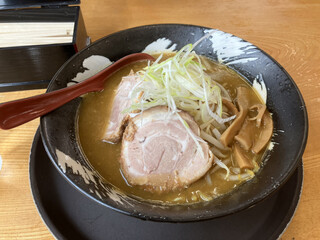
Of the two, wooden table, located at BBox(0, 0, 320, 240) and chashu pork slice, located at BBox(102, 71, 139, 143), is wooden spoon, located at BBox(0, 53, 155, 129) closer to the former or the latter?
chashu pork slice, located at BBox(102, 71, 139, 143)

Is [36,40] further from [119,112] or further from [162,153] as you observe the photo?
[162,153]

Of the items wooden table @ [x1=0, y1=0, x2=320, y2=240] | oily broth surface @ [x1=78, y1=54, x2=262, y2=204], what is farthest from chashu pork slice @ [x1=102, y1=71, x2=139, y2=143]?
wooden table @ [x1=0, y1=0, x2=320, y2=240]

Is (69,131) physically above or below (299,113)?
below

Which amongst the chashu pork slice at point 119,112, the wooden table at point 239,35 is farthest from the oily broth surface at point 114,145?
the wooden table at point 239,35

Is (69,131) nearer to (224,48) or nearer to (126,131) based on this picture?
(126,131)

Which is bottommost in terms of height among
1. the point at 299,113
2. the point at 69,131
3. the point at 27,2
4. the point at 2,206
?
the point at 2,206

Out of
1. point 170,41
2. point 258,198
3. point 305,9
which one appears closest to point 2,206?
point 258,198
